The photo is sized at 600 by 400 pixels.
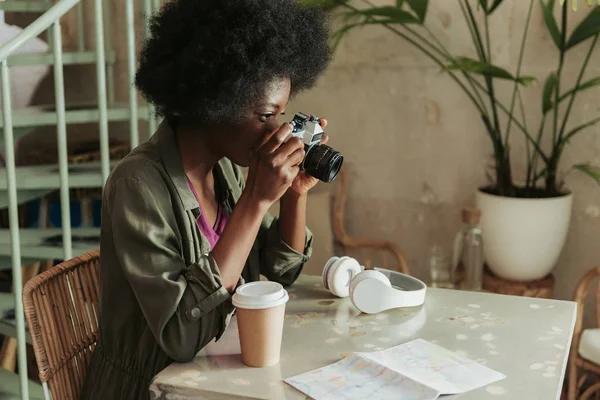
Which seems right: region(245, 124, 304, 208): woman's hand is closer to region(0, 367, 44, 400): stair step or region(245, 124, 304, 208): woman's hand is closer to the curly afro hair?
the curly afro hair

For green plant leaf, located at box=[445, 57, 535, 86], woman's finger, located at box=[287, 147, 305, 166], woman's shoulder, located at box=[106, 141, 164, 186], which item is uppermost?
green plant leaf, located at box=[445, 57, 535, 86]

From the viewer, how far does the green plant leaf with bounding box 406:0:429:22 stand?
2.52 meters

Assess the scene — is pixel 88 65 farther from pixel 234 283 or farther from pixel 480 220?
pixel 234 283

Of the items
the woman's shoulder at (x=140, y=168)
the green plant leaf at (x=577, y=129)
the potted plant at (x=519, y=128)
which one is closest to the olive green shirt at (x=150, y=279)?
the woman's shoulder at (x=140, y=168)

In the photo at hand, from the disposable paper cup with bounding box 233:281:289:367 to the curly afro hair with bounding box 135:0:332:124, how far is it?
1.27ft

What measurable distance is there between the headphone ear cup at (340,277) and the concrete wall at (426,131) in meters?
1.48

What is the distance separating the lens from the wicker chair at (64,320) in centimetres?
129

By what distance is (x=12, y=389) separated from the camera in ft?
7.71

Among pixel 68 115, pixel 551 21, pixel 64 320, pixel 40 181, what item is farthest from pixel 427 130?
pixel 64 320

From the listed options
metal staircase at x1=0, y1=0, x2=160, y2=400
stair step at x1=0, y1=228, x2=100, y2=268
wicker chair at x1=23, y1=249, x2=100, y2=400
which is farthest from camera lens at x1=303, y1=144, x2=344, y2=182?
stair step at x1=0, y1=228, x2=100, y2=268

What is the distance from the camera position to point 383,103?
9.53ft

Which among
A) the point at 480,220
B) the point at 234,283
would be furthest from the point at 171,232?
the point at 480,220

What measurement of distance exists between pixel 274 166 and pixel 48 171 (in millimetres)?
1587

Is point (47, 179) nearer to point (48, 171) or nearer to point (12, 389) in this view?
point (48, 171)
